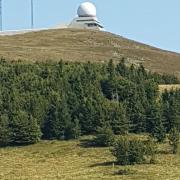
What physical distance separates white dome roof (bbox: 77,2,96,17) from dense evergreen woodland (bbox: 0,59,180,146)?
225 ft

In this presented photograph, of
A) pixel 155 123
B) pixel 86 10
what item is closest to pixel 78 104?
pixel 155 123

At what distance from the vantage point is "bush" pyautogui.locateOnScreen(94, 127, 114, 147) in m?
92.2

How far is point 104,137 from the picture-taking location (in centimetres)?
9238

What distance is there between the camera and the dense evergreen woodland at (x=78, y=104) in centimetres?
9850

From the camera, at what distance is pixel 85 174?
2867 inches

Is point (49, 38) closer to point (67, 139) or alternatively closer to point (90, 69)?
point (90, 69)

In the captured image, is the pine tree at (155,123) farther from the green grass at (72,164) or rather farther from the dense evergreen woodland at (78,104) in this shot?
the green grass at (72,164)

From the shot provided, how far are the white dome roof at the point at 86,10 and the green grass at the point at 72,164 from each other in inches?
4071

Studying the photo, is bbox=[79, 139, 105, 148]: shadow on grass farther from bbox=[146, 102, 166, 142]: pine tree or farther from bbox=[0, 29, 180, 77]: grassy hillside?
bbox=[0, 29, 180, 77]: grassy hillside

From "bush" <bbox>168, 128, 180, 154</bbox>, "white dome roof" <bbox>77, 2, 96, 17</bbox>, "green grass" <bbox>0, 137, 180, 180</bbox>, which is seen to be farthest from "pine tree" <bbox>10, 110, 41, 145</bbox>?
"white dome roof" <bbox>77, 2, 96, 17</bbox>

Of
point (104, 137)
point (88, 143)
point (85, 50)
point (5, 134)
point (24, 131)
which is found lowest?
point (88, 143)

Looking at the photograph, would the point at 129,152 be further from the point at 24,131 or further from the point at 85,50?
the point at 85,50

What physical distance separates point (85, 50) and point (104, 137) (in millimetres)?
86827

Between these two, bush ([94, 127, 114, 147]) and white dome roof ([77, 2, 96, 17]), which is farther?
white dome roof ([77, 2, 96, 17])
